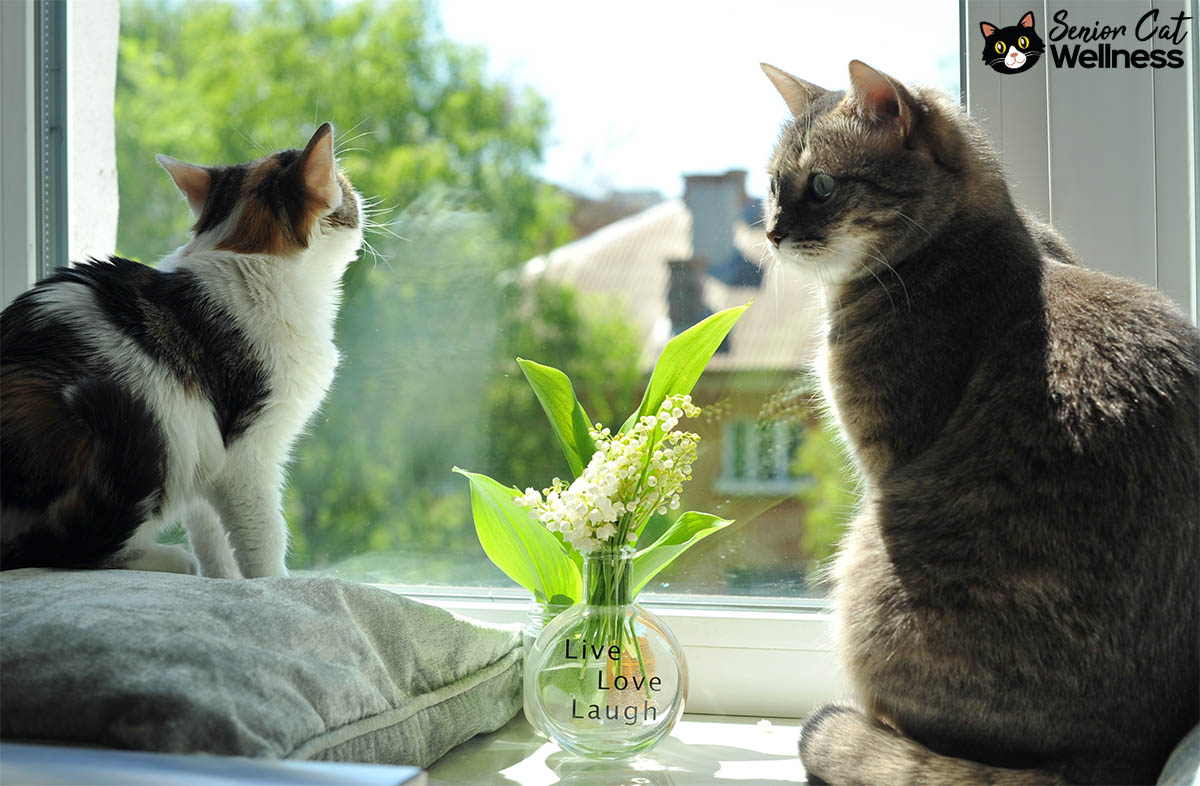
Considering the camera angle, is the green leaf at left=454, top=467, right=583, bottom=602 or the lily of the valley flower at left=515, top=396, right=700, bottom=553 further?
the green leaf at left=454, top=467, right=583, bottom=602

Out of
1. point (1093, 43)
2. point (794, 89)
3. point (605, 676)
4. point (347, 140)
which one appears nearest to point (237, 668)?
point (605, 676)

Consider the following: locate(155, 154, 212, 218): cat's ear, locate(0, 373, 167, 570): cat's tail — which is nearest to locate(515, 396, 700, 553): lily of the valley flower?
locate(0, 373, 167, 570): cat's tail

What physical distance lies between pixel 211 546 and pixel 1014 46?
123 cm

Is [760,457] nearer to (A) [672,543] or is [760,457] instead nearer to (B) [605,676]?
(A) [672,543]

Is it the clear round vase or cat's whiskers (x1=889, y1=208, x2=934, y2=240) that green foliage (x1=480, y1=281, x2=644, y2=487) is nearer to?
the clear round vase

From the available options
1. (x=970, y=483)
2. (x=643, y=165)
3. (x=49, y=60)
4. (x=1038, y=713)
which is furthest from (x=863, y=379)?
(x=49, y=60)

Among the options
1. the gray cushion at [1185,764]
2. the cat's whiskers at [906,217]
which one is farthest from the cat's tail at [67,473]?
the gray cushion at [1185,764]

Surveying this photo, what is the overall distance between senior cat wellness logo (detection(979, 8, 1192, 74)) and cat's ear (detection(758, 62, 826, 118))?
0.24m

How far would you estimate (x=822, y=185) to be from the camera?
1.05 metres

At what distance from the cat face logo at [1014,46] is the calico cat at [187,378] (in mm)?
856

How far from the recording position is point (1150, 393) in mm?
869

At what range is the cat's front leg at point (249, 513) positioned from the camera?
1.25 metres

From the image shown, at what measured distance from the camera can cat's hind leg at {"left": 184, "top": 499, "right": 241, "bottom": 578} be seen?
132 cm

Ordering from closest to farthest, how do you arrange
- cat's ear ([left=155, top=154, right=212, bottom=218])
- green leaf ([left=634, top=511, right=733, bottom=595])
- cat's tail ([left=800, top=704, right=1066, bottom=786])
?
1. cat's tail ([left=800, top=704, right=1066, bottom=786])
2. green leaf ([left=634, top=511, right=733, bottom=595])
3. cat's ear ([left=155, top=154, right=212, bottom=218])
